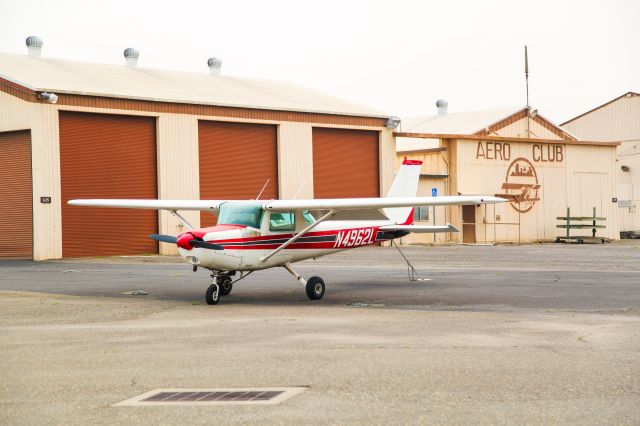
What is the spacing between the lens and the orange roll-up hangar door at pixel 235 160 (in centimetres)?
3962

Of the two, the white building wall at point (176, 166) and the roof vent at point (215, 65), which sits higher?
the roof vent at point (215, 65)

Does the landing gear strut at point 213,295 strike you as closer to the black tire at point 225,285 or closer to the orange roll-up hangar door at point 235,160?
the black tire at point 225,285

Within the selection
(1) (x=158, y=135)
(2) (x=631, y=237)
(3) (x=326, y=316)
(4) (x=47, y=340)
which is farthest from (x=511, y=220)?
(4) (x=47, y=340)

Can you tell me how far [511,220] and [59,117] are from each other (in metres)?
24.4

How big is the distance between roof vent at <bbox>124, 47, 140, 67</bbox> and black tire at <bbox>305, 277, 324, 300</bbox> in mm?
28775

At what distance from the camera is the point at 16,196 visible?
35.2 m

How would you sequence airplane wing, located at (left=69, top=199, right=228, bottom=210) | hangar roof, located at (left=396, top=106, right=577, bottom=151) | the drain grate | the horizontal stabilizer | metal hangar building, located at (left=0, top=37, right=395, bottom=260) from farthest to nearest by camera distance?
hangar roof, located at (left=396, top=106, right=577, bottom=151)
metal hangar building, located at (left=0, top=37, right=395, bottom=260)
the horizontal stabilizer
airplane wing, located at (left=69, top=199, right=228, bottom=210)
the drain grate

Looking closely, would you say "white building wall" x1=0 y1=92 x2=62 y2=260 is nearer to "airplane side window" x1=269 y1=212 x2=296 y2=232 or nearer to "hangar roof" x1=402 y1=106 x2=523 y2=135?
"airplane side window" x1=269 y1=212 x2=296 y2=232

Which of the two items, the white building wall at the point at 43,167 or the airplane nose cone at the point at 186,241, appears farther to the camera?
the white building wall at the point at 43,167

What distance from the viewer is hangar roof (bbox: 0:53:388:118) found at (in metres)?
36.3

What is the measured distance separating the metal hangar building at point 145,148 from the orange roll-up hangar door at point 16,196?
0.12 ft

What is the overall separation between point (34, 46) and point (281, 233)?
27.2m

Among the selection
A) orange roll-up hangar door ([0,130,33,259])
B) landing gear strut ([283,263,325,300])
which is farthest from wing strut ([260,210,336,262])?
orange roll-up hangar door ([0,130,33,259])

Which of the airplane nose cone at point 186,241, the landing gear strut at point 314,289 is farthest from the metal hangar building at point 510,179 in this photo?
the airplane nose cone at point 186,241
